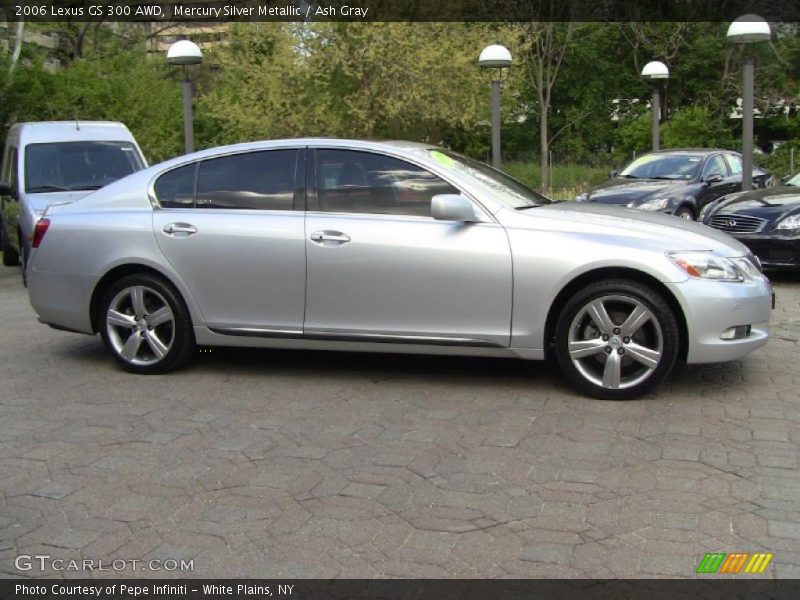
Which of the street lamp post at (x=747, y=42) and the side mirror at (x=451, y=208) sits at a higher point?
the street lamp post at (x=747, y=42)

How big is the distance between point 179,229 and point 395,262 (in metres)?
1.55

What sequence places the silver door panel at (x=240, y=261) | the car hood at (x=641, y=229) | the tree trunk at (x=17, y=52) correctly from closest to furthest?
1. the car hood at (x=641, y=229)
2. the silver door panel at (x=240, y=261)
3. the tree trunk at (x=17, y=52)

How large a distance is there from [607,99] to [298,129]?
77.8 feet

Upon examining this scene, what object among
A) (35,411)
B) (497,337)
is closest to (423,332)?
(497,337)

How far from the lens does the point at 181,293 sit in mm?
6492

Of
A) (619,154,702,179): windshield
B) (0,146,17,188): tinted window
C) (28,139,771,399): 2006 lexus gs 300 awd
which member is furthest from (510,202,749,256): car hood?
(619,154,702,179): windshield

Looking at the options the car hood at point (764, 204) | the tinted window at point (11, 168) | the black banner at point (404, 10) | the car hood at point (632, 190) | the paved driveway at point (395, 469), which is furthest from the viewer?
the black banner at point (404, 10)

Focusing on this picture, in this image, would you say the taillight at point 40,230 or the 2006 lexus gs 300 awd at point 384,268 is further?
the taillight at point 40,230

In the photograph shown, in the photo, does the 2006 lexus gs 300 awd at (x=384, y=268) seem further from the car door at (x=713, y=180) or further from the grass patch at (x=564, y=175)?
the grass patch at (x=564, y=175)

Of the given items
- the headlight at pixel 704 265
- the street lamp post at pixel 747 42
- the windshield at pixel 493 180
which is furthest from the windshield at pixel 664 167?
the headlight at pixel 704 265

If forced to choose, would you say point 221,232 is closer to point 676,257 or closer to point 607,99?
point 676,257

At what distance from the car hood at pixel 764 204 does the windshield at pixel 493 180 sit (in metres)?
4.86

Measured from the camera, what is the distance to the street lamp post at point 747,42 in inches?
516
